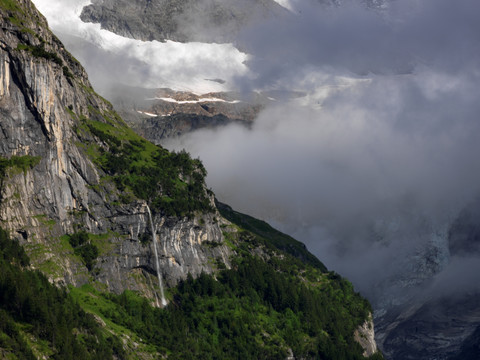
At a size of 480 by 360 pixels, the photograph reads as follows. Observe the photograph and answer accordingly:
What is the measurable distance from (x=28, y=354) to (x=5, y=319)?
12775 millimetres

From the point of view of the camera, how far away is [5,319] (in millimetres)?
199125

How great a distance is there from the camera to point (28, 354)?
19212cm
